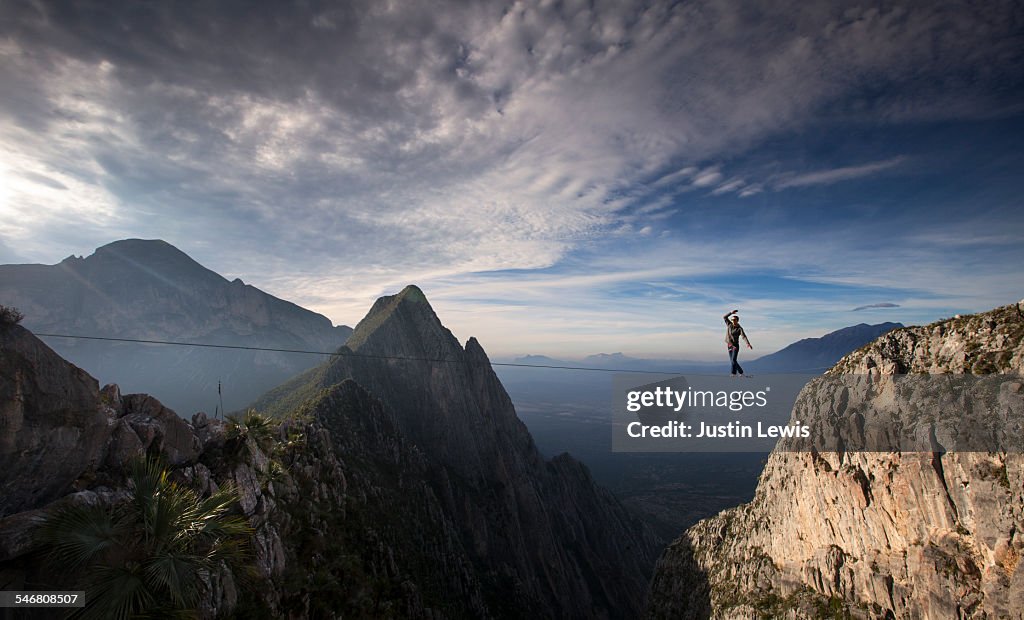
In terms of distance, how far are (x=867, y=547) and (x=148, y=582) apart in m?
48.4

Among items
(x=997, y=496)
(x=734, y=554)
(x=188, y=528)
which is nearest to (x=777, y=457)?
(x=734, y=554)

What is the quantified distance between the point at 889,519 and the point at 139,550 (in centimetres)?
4714

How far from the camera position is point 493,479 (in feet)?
371

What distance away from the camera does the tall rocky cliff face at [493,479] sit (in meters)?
92.3

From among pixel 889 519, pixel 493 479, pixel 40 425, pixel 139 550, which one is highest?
A: pixel 40 425

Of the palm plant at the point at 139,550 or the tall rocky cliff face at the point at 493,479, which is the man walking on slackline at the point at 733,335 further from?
the tall rocky cliff face at the point at 493,479

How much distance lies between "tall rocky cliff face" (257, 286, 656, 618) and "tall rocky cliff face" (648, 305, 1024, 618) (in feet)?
159

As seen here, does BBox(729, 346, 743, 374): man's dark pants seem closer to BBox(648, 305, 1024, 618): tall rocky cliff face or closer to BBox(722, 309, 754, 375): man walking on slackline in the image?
BBox(722, 309, 754, 375): man walking on slackline

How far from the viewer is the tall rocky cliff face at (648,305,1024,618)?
24.9 meters

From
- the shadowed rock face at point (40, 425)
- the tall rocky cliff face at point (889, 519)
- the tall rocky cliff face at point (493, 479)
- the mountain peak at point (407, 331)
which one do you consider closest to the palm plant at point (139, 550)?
the shadowed rock face at point (40, 425)

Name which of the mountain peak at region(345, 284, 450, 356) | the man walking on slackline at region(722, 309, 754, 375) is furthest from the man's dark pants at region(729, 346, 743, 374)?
the mountain peak at region(345, 284, 450, 356)

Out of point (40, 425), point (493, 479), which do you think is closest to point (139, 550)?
point (40, 425)

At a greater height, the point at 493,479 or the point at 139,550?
the point at 139,550

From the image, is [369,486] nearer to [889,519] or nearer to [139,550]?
[139,550]
